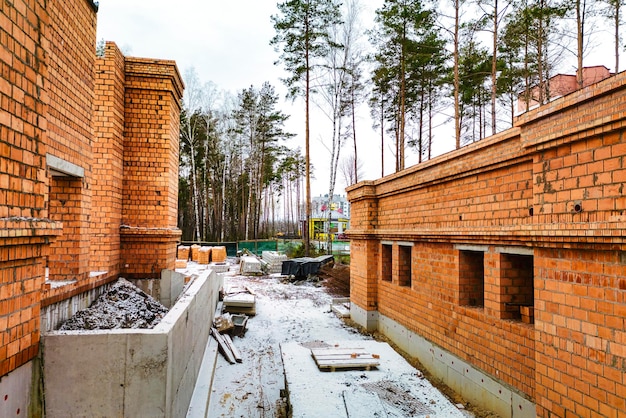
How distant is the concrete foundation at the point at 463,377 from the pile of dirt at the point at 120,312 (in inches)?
173

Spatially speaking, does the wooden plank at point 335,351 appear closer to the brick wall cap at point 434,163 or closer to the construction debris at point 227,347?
the construction debris at point 227,347

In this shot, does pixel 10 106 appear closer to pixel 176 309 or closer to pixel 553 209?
pixel 176 309

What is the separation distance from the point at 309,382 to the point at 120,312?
8.99ft

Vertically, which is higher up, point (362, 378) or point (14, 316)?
point (14, 316)

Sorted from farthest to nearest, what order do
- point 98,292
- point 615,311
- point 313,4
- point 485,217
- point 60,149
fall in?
point 313,4 → point 98,292 → point 485,217 → point 60,149 → point 615,311

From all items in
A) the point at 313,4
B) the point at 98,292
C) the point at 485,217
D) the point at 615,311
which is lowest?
the point at 98,292

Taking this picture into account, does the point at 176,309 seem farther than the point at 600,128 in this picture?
Yes

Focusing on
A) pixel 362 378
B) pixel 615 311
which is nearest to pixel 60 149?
pixel 362 378

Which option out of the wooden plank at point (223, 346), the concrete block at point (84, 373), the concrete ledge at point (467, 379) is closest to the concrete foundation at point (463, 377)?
the concrete ledge at point (467, 379)

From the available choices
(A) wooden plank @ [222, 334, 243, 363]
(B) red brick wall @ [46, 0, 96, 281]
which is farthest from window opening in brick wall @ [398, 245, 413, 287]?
(B) red brick wall @ [46, 0, 96, 281]

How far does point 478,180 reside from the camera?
17.4ft

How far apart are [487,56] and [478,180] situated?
12.0 meters

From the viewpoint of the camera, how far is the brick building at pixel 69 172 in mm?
2646

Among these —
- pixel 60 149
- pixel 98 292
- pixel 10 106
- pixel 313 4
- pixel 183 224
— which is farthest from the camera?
pixel 183 224
